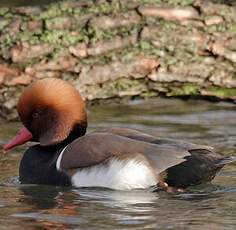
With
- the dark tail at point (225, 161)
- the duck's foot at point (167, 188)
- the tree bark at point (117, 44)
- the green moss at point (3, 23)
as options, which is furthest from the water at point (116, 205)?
the green moss at point (3, 23)

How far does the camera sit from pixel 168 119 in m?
9.80

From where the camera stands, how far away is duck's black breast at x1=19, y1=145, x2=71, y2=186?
7.20 meters

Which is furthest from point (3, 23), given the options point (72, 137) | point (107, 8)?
point (72, 137)

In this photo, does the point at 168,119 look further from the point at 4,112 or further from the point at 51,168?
the point at 51,168

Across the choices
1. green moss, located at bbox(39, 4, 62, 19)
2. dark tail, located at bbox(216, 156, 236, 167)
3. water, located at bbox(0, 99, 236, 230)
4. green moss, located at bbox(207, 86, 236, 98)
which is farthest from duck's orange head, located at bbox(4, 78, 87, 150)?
green moss, located at bbox(207, 86, 236, 98)

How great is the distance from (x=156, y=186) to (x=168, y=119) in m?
2.86

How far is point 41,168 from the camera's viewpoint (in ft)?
24.2

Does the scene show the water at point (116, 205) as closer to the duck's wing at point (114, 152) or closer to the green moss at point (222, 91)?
the duck's wing at point (114, 152)

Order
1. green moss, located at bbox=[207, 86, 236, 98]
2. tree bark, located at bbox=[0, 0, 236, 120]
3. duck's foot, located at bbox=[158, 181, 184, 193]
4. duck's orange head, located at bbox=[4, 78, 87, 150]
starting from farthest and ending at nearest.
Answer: green moss, located at bbox=[207, 86, 236, 98] → tree bark, located at bbox=[0, 0, 236, 120] → duck's orange head, located at bbox=[4, 78, 87, 150] → duck's foot, located at bbox=[158, 181, 184, 193]

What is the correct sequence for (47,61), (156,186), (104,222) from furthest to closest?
(47,61) → (156,186) → (104,222)

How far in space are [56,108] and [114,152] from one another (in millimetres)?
674

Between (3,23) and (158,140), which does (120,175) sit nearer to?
(158,140)

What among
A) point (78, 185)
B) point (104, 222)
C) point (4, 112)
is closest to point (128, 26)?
point (4, 112)

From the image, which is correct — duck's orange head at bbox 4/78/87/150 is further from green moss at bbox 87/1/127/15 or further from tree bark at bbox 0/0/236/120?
green moss at bbox 87/1/127/15
